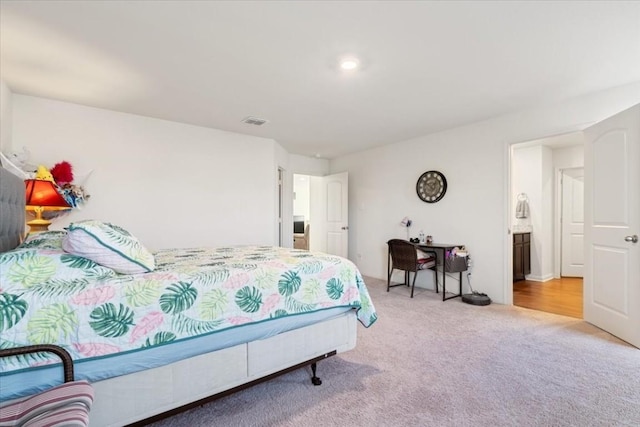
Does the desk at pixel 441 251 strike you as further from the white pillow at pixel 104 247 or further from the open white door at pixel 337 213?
the white pillow at pixel 104 247

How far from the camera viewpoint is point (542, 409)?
1.72 m

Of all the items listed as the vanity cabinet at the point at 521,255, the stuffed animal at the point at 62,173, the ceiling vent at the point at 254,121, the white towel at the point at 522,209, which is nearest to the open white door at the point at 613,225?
the vanity cabinet at the point at 521,255

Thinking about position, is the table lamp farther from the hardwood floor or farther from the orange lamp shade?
the hardwood floor

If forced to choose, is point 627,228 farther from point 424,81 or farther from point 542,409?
point 424,81

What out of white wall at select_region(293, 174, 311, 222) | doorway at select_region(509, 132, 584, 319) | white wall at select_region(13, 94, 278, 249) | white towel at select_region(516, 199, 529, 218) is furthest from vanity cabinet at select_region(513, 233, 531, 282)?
white wall at select_region(293, 174, 311, 222)

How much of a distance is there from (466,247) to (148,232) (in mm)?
4172

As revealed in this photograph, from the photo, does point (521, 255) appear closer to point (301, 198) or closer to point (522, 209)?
point (522, 209)

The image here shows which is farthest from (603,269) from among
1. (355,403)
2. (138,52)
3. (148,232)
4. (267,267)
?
(148,232)

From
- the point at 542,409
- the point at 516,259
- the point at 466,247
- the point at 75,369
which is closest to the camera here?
the point at 75,369

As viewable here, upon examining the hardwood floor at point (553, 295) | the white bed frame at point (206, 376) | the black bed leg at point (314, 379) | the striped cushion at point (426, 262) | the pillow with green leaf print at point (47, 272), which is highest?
the pillow with green leaf print at point (47, 272)

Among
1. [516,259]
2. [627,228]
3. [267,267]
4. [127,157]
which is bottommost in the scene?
[516,259]

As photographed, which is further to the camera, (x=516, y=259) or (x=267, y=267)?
(x=516, y=259)

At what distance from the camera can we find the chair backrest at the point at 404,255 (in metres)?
4.03

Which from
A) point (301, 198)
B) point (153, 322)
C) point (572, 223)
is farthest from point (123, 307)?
point (301, 198)
